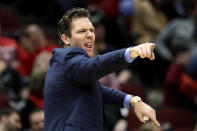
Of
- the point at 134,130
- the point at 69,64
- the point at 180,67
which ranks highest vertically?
the point at 69,64

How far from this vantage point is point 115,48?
629cm

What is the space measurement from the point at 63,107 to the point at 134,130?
2272 millimetres

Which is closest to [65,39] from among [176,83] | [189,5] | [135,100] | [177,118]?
[135,100]

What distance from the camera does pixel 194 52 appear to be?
5.76 metres

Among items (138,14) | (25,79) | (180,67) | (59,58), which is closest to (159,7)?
(138,14)

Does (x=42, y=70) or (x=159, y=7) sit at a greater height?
(x=159, y=7)

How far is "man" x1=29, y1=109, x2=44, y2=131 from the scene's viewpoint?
4.77 meters

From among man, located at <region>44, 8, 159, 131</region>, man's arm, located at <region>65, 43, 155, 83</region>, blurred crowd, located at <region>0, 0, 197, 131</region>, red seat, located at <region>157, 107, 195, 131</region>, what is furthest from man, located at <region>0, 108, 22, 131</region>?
man's arm, located at <region>65, 43, 155, 83</region>

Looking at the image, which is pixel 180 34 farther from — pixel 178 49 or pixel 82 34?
pixel 82 34

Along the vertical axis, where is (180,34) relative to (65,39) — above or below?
below

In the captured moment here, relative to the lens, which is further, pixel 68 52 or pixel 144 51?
pixel 68 52

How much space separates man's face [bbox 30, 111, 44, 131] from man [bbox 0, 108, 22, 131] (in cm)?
13

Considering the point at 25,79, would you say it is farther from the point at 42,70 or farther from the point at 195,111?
the point at 195,111

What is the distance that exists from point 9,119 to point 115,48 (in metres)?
1.95
